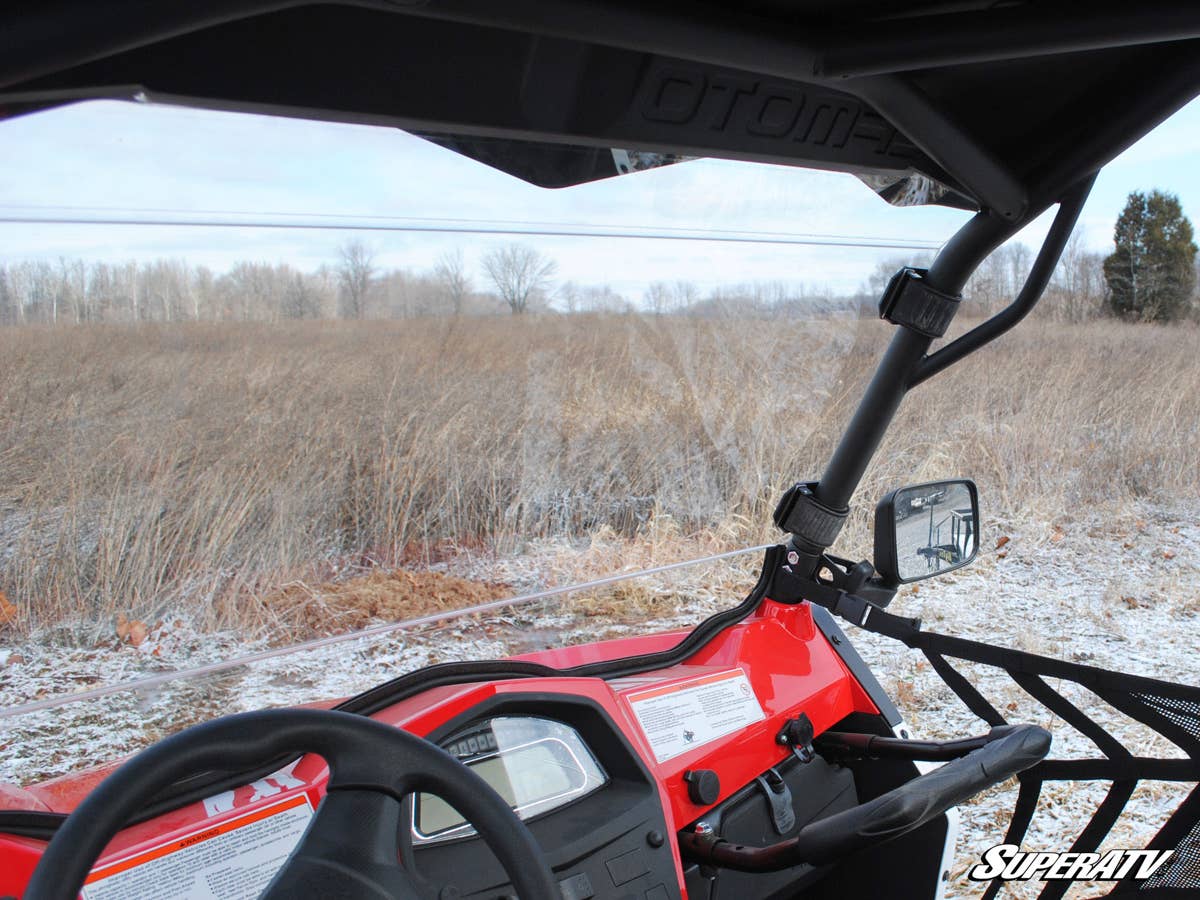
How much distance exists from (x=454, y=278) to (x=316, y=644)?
0.64m

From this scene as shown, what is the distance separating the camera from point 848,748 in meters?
1.77

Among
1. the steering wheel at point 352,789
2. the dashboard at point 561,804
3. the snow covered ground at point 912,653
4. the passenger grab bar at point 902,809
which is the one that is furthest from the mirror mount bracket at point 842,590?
the steering wheel at point 352,789

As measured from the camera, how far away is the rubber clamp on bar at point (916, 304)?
5.67 feet

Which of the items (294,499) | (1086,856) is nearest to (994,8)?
(294,499)

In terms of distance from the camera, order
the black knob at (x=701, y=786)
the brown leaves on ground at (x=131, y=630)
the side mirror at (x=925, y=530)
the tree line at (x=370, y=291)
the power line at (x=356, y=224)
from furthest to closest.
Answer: the side mirror at (x=925, y=530) → the black knob at (x=701, y=786) → the brown leaves on ground at (x=131, y=630) → the tree line at (x=370, y=291) → the power line at (x=356, y=224)

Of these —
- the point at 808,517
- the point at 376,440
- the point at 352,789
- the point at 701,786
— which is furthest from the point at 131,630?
the point at 808,517

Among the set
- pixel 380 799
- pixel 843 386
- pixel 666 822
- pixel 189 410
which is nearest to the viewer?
pixel 380 799

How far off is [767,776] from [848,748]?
21 centimetres

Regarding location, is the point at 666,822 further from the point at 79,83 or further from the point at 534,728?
the point at 79,83

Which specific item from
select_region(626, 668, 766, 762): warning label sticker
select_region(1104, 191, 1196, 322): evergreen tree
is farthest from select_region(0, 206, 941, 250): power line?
select_region(1104, 191, 1196, 322): evergreen tree

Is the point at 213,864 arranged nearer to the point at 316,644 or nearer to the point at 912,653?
the point at 316,644

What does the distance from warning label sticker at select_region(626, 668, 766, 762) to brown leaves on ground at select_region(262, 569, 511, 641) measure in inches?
11.6

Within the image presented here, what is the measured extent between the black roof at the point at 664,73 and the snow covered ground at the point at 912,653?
25.8 inches

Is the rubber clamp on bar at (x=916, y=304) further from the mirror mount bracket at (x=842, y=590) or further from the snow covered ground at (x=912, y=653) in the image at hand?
the snow covered ground at (x=912, y=653)
